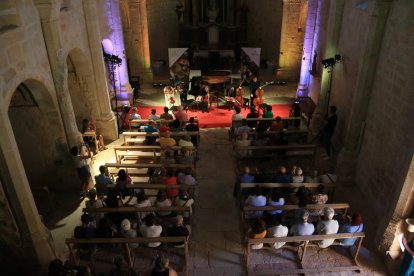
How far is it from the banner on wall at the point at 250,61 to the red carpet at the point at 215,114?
1612 millimetres

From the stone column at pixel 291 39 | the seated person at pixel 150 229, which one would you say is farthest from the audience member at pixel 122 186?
the stone column at pixel 291 39

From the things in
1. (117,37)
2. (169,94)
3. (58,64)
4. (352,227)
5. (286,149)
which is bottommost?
(286,149)

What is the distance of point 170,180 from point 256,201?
81.9 inches

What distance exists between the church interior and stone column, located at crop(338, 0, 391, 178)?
26 millimetres

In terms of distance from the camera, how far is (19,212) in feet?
21.7

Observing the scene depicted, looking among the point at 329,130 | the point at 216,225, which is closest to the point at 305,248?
the point at 216,225

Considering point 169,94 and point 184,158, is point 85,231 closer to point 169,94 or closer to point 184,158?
point 184,158

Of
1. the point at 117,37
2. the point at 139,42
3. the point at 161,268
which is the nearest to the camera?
the point at 161,268

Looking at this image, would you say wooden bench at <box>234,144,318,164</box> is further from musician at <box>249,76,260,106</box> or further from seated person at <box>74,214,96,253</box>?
seated person at <box>74,214,96,253</box>

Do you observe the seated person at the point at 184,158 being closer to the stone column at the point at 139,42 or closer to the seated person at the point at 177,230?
the seated person at the point at 177,230

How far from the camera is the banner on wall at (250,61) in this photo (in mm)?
14562

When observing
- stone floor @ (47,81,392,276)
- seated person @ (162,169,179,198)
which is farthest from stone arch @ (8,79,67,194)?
seated person @ (162,169,179,198)

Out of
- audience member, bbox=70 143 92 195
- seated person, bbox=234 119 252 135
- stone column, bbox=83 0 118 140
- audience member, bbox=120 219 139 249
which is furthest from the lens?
seated person, bbox=234 119 252 135

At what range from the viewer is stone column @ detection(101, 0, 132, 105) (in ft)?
43.4
